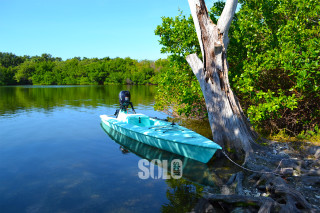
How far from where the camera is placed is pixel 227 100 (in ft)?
30.9

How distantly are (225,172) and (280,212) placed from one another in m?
3.82

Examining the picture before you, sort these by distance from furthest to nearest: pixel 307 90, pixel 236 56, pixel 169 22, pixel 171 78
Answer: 1. pixel 171 78
2. pixel 169 22
3. pixel 236 56
4. pixel 307 90

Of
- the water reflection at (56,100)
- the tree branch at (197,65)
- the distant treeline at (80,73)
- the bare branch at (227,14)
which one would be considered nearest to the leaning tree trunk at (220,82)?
the bare branch at (227,14)

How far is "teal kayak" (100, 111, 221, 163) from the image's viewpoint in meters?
9.14

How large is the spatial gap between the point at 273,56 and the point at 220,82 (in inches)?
98.1

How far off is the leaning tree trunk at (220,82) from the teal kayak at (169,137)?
1.02 meters

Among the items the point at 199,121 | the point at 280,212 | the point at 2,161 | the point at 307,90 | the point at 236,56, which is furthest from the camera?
the point at 199,121

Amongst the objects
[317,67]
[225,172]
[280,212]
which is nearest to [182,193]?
[225,172]

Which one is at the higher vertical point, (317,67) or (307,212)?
(317,67)

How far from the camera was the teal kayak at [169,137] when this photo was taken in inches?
360

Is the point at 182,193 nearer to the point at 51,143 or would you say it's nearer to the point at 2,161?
the point at 2,161

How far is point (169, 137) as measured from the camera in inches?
401

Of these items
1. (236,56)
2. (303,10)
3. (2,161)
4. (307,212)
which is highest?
(303,10)

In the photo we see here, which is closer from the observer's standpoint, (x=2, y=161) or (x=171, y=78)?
(x=2, y=161)
